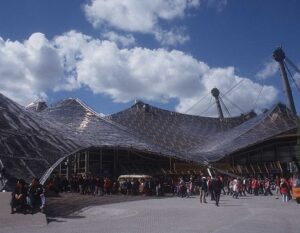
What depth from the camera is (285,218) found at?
575 inches

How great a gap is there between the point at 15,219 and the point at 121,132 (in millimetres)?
26649

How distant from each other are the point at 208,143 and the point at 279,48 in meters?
21.1

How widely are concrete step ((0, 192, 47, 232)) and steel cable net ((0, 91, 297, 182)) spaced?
21.3 ft

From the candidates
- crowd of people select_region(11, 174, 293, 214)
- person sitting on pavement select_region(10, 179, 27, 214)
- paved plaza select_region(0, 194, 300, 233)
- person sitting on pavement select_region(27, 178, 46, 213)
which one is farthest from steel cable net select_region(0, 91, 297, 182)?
paved plaza select_region(0, 194, 300, 233)

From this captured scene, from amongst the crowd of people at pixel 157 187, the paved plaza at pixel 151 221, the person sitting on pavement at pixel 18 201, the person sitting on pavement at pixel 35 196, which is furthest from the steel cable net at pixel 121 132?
the paved plaza at pixel 151 221

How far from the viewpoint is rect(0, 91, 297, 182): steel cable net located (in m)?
24.2

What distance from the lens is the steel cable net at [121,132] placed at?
24.2 m

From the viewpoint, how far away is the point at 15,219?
13.9m

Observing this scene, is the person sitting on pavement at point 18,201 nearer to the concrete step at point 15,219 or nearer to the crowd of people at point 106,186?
the concrete step at point 15,219

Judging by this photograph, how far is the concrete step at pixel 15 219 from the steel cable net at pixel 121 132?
6.51m

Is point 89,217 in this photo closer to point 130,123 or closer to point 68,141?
point 68,141

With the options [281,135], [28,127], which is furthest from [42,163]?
[281,135]

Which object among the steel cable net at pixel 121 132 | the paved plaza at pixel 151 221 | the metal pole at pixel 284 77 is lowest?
the paved plaza at pixel 151 221

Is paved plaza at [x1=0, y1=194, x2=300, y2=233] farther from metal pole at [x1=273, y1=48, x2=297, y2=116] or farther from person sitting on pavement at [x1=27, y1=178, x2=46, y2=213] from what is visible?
metal pole at [x1=273, y1=48, x2=297, y2=116]
